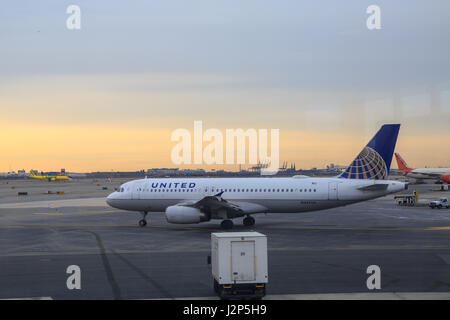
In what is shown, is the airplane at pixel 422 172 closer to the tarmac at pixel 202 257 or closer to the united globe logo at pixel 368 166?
the tarmac at pixel 202 257

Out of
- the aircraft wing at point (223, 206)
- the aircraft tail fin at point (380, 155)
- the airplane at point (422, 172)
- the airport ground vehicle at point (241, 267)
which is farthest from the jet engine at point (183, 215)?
the airplane at point (422, 172)

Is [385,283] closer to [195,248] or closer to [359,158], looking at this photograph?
[195,248]

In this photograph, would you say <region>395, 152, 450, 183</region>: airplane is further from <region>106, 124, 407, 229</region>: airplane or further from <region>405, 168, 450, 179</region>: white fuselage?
<region>106, 124, 407, 229</region>: airplane

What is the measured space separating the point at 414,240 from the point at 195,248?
13832 mm

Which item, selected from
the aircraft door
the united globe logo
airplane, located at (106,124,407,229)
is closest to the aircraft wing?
airplane, located at (106,124,407,229)

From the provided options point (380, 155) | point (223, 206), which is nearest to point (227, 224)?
point (223, 206)

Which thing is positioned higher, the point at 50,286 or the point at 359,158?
the point at 359,158

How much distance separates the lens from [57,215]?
55.8 m

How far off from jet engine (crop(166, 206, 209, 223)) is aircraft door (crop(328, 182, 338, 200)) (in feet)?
32.6

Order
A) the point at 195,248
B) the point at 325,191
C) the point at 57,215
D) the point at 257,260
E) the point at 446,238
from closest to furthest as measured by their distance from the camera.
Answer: the point at 257,260, the point at 195,248, the point at 446,238, the point at 325,191, the point at 57,215

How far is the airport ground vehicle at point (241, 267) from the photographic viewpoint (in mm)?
18422

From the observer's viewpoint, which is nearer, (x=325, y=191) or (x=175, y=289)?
(x=175, y=289)

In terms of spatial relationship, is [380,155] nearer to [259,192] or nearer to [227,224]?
[259,192]
